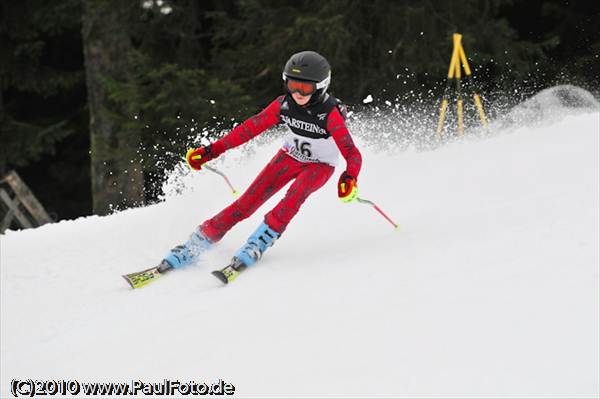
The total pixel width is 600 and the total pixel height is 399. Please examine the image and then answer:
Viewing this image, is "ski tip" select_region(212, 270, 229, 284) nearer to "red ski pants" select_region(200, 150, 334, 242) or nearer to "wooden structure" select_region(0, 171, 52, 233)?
"red ski pants" select_region(200, 150, 334, 242)

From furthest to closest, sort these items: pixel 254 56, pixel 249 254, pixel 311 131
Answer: pixel 254 56 → pixel 311 131 → pixel 249 254

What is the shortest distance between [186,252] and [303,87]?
143cm

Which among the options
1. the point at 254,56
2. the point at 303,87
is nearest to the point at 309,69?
the point at 303,87

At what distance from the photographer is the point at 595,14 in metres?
12.4

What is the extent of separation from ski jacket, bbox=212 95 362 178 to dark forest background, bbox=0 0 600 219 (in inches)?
175

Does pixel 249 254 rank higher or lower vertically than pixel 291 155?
lower

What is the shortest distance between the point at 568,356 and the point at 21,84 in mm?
13968

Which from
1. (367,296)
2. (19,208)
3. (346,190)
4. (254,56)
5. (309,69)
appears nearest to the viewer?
(367,296)

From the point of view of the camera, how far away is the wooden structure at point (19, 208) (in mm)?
10102

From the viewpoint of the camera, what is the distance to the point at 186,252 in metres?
4.79

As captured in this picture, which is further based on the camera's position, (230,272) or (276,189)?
(276,189)

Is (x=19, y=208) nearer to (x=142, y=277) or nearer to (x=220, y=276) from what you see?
(x=142, y=277)

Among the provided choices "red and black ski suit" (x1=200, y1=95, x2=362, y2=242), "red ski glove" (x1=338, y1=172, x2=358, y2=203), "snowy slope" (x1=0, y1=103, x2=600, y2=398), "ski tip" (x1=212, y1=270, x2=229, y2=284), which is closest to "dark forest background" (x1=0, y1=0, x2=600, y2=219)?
"snowy slope" (x1=0, y1=103, x2=600, y2=398)

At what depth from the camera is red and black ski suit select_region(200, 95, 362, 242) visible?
4.58 metres
